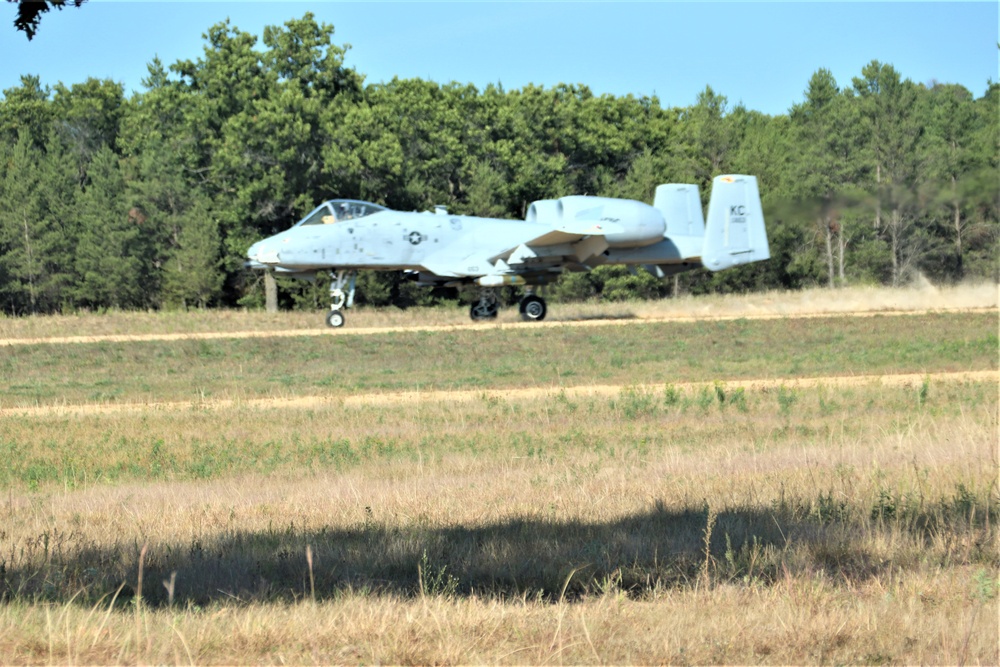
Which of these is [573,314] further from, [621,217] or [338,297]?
[338,297]

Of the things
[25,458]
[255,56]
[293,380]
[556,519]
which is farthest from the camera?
[255,56]

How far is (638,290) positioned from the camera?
57969 millimetres

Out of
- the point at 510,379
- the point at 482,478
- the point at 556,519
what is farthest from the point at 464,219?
the point at 556,519

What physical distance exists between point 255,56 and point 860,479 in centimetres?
5214

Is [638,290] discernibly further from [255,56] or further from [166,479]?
[166,479]

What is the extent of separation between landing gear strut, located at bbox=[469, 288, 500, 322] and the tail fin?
7.36 meters

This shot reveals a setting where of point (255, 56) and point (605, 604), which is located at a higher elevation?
point (255, 56)

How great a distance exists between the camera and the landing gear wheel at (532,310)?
35.3 metres

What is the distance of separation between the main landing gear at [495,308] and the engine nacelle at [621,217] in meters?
3.47

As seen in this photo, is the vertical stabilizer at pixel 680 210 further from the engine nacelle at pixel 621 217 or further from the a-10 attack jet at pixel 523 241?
the engine nacelle at pixel 621 217

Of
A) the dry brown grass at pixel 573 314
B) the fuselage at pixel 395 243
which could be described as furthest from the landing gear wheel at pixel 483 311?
the fuselage at pixel 395 243

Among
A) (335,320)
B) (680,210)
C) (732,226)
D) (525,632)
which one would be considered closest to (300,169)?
(335,320)

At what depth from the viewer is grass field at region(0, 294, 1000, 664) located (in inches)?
199

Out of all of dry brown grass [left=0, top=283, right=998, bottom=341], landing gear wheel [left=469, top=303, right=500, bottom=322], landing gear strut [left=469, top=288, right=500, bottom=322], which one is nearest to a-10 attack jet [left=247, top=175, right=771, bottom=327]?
landing gear strut [left=469, top=288, right=500, bottom=322]
